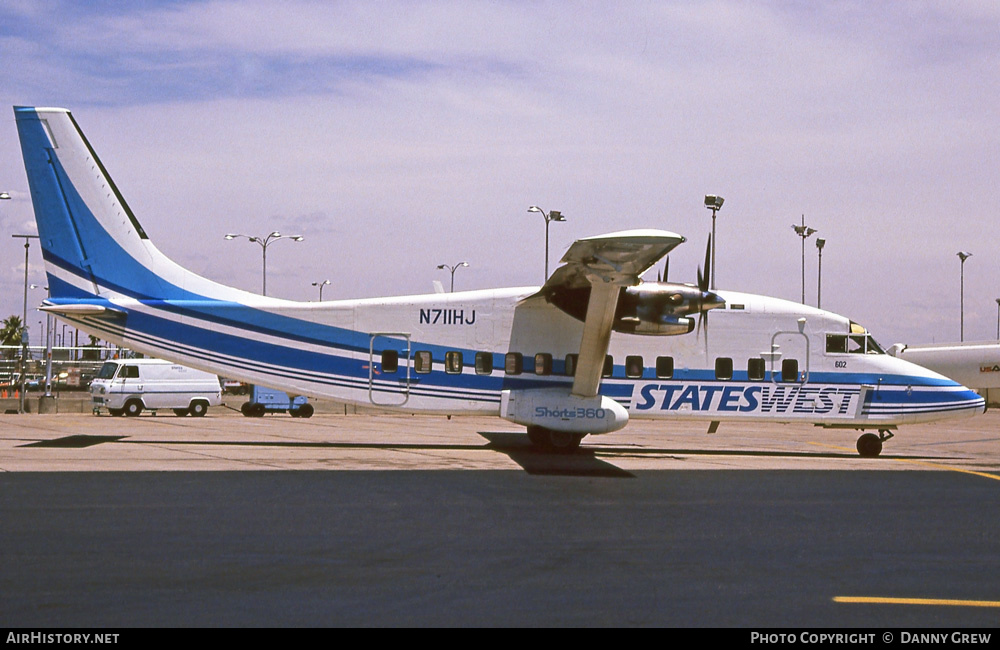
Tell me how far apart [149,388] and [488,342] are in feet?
69.4

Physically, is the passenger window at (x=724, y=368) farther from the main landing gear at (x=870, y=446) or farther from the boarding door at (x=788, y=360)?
the main landing gear at (x=870, y=446)

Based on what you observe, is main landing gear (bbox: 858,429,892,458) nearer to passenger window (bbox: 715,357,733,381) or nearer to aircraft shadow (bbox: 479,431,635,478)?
passenger window (bbox: 715,357,733,381)

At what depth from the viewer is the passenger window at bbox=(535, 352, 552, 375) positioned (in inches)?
880

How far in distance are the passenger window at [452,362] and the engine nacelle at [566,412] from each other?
1610 millimetres

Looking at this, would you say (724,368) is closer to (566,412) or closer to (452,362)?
(566,412)

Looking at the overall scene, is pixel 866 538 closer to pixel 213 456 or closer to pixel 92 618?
pixel 92 618

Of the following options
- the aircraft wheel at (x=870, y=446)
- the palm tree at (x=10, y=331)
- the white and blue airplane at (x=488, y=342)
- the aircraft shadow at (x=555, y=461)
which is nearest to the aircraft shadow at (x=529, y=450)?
the aircraft shadow at (x=555, y=461)

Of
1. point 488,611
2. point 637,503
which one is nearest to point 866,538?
point 637,503

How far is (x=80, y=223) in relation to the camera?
2188 cm

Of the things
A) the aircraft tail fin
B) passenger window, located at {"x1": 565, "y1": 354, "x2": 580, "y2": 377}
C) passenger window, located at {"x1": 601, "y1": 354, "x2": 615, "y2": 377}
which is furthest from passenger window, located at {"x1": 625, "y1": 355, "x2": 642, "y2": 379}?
the aircraft tail fin

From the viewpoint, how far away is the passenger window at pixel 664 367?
22578 millimetres

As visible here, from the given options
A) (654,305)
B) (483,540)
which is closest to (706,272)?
(654,305)

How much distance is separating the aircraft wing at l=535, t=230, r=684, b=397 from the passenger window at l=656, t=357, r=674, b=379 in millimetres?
1673
